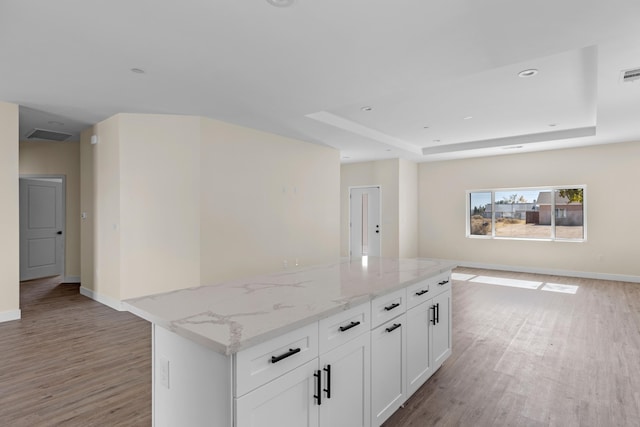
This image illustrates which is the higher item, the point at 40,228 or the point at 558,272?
the point at 40,228

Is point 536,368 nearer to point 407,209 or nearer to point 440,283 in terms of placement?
point 440,283

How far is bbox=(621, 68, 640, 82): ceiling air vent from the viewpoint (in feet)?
10.6

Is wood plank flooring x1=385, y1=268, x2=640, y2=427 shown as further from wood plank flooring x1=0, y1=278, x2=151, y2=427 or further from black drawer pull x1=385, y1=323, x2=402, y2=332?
wood plank flooring x1=0, y1=278, x2=151, y2=427

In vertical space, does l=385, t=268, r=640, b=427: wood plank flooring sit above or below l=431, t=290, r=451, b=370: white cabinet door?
below

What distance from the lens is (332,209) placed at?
695cm

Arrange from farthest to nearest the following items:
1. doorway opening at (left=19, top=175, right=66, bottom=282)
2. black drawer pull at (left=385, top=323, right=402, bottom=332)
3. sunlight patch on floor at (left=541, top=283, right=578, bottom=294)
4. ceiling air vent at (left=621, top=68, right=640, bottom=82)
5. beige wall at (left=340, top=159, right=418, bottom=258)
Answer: beige wall at (left=340, top=159, right=418, bottom=258)
doorway opening at (left=19, top=175, right=66, bottom=282)
sunlight patch on floor at (left=541, top=283, right=578, bottom=294)
ceiling air vent at (left=621, top=68, right=640, bottom=82)
black drawer pull at (left=385, top=323, right=402, bottom=332)

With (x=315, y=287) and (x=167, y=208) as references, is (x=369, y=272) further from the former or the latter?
(x=167, y=208)

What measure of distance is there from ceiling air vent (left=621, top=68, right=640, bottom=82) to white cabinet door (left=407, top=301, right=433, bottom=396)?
2906 millimetres

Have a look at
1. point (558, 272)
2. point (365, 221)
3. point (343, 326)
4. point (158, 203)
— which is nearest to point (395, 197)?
point (365, 221)

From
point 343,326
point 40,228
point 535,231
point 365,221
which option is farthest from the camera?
point 365,221

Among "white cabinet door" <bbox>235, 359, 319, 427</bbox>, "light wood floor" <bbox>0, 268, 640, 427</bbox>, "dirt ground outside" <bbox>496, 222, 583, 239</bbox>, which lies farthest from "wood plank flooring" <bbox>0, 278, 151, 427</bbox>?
"dirt ground outside" <bbox>496, 222, 583, 239</bbox>

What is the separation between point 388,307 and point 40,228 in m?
7.72

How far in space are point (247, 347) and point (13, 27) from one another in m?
2.91

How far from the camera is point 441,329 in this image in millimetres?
2797
